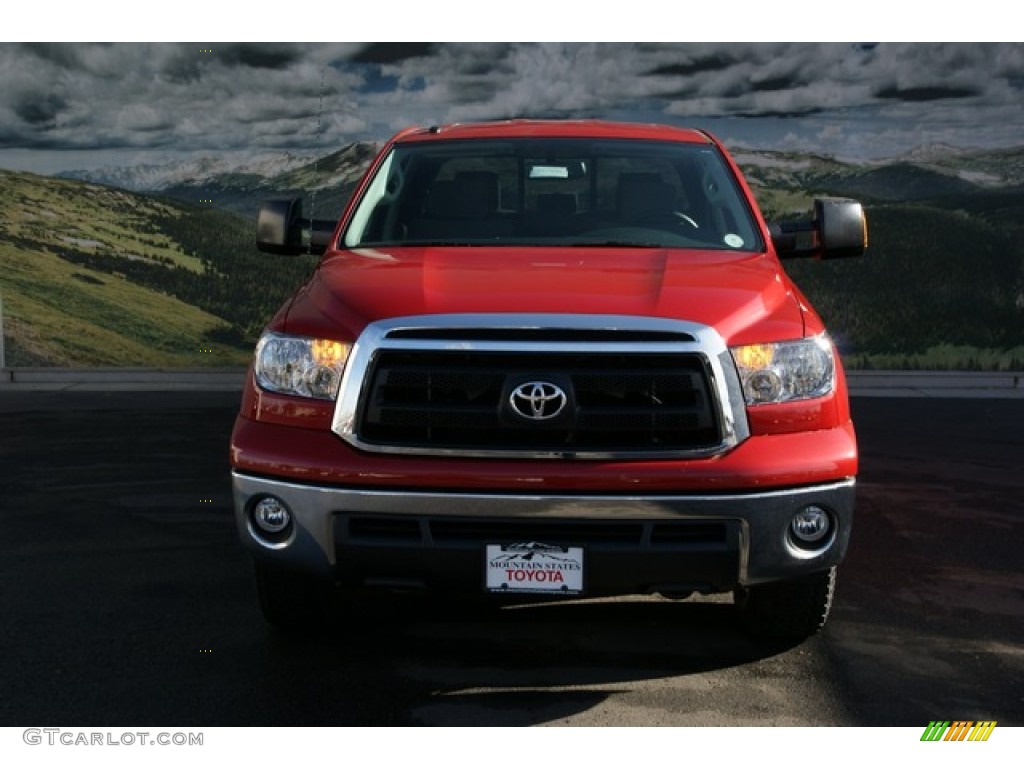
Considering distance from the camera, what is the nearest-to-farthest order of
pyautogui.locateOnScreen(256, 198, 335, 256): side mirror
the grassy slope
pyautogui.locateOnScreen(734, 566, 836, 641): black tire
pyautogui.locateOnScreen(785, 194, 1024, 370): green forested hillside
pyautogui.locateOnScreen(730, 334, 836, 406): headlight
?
pyautogui.locateOnScreen(730, 334, 836, 406): headlight → pyautogui.locateOnScreen(734, 566, 836, 641): black tire → pyautogui.locateOnScreen(256, 198, 335, 256): side mirror → pyautogui.locateOnScreen(785, 194, 1024, 370): green forested hillside → the grassy slope

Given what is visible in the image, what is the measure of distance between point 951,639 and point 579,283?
1910 millimetres

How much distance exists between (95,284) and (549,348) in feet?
33.0

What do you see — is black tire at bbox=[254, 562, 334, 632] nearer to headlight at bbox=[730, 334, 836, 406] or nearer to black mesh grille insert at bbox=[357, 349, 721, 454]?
black mesh grille insert at bbox=[357, 349, 721, 454]

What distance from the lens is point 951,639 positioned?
512 cm

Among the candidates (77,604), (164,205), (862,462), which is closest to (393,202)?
(77,604)

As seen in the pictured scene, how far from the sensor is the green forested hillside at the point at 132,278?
1348 cm

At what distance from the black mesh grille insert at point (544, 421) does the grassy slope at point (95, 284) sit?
374 inches

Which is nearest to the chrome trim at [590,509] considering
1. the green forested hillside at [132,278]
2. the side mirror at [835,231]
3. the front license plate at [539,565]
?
the front license plate at [539,565]

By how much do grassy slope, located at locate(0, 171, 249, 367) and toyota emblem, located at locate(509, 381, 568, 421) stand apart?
966 centimetres

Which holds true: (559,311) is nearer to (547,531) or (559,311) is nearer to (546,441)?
(546,441)

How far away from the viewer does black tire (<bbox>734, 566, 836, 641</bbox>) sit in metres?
4.83
